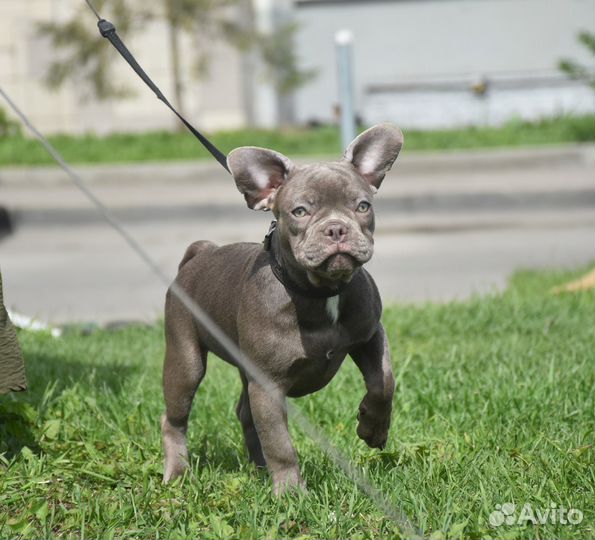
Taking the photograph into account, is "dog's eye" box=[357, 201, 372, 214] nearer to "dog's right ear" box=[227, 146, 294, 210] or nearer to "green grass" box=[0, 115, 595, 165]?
"dog's right ear" box=[227, 146, 294, 210]

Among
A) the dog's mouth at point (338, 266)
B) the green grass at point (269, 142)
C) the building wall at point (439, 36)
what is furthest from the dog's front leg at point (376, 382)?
the building wall at point (439, 36)

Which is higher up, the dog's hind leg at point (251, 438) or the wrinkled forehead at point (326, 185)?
the wrinkled forehead at point (326, 185)

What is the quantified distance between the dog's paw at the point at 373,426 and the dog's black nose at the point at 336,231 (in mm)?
714

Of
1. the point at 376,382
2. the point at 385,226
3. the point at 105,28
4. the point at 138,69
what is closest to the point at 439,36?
the point at 385,226

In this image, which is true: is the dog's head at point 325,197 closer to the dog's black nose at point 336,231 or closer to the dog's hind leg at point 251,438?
the dog's black nose at point 336,231

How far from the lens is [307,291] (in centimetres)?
320

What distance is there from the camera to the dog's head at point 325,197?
117 inches

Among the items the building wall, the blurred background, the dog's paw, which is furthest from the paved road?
the building wall

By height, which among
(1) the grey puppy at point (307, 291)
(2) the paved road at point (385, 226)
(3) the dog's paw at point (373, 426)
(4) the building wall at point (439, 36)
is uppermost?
(1) the grey puppy at point (307, 291)

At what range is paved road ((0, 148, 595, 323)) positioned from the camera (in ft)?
29.9

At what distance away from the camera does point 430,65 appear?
2006 centimetres

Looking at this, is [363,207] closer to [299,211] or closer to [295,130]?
[299,211]

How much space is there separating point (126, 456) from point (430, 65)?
17020 mm

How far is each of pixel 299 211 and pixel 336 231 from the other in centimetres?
19
